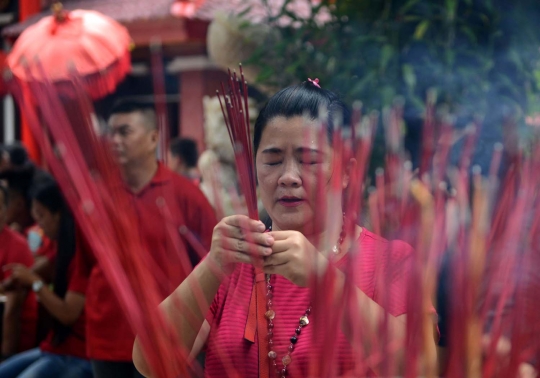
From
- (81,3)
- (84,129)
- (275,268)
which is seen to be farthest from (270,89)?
(81,3)

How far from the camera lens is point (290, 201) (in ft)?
3.10

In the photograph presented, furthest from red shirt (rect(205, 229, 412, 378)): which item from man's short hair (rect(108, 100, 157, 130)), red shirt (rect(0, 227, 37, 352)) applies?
red shirt (rect(0, 227, 37, 352))

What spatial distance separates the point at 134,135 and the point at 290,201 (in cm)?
139

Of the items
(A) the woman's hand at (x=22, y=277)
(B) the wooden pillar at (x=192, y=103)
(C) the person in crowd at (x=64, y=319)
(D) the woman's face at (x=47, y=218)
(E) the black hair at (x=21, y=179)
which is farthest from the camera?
(B) the wooden pillar at (x=192, y=103)

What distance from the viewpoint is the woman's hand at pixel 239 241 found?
745 millimetres

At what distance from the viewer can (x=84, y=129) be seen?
0.56 meters

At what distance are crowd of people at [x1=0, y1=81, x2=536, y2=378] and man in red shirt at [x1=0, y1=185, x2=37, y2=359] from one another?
31cm

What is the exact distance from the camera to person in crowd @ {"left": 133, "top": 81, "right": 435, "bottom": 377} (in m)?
0.76

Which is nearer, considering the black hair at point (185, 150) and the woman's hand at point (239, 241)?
the woman's hand at point (239, 241)

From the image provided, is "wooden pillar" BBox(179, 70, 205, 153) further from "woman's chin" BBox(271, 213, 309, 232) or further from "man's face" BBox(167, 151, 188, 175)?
"woman's chin" BBox(271, 213, 309, 232)

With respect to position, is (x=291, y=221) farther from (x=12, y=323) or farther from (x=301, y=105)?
(x=12, y=323)

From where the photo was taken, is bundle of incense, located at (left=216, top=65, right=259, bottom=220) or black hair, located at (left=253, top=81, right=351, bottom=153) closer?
bundle of incense, located at (left=216, top=65, right=259, bottom=220)

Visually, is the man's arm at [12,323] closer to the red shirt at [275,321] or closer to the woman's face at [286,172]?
the red shirt at [275,321]

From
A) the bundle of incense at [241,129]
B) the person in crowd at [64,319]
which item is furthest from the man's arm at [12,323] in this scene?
the bundle of incense at [241,129]
